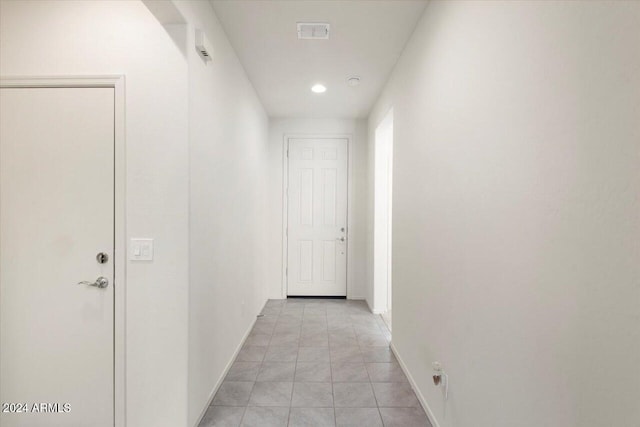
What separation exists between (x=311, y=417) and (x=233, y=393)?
0.61m

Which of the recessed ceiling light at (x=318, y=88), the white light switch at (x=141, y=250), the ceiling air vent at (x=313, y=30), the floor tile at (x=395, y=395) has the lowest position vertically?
the floor tile at (x=395, y=395)

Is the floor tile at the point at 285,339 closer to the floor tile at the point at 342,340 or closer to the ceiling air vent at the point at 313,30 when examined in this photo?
the floor tile at the point at 342,340

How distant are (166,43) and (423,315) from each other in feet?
7.25

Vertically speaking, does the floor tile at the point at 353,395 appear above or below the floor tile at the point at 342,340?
below

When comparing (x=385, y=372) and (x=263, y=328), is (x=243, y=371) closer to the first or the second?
(x=263, y=328)

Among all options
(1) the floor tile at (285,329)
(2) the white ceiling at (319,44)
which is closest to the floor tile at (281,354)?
(1) the floor tile at (285,329)

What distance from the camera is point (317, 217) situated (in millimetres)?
4816

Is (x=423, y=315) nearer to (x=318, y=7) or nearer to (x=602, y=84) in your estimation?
(x=602, y=84)

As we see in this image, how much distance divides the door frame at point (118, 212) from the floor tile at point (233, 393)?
596mm

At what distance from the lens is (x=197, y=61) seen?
1894mm

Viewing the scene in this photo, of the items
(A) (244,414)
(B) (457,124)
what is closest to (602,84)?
(B) (457,124)

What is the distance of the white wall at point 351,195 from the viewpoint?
15.6 ft

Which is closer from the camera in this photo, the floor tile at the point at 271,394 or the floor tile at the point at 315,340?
the floor tile at the point at 271,394

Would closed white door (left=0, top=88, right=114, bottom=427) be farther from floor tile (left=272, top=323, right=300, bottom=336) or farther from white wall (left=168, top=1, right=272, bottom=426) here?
floor tile (left=272, top=323, right=300, bottom=336)
